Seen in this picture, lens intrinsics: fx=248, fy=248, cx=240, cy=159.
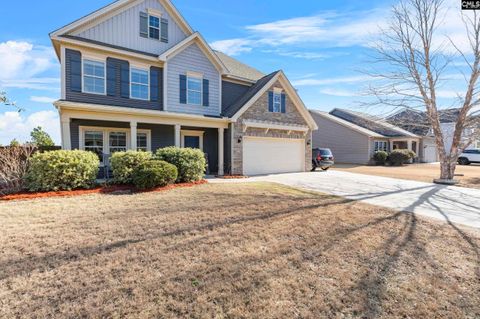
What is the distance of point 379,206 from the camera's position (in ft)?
24.6

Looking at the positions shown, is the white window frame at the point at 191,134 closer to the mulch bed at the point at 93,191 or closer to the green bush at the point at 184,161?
the green bush at the point at 184,161

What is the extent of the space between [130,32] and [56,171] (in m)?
8.20

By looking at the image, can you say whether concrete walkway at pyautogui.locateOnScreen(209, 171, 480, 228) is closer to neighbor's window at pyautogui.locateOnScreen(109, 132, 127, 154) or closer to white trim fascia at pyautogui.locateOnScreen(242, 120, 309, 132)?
white trim fascia at pyautogui.locateOnScreen(242, 120, 309, 132)

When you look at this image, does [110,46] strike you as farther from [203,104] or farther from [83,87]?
[203,104]

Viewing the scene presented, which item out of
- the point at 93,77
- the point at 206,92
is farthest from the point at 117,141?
the point at 206,92

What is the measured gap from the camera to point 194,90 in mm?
14188

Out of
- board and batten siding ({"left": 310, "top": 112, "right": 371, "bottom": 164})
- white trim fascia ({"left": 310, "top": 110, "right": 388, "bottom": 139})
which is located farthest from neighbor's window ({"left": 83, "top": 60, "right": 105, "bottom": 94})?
board and batten siding ({"left": 310, "top": 112, "right": 371, "bottom": 164})

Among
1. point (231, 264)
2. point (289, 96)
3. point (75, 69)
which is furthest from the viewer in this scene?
point (289, 96)

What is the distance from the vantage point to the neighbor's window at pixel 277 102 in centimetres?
1602

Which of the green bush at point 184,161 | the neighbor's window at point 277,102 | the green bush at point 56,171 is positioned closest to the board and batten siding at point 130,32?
the green bush at point 184,161

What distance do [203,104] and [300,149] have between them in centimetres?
749

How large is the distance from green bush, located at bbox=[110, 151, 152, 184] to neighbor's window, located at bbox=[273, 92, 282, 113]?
9.31 meters

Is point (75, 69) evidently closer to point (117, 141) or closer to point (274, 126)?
point (117, 141)

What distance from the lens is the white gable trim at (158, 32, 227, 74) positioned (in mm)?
13162
